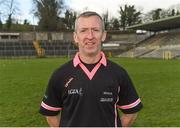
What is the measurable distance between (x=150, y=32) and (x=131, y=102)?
88057mm

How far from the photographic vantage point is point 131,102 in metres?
3.24

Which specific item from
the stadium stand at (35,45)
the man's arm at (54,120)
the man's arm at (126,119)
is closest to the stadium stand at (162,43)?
the stadium stand at (35,45)

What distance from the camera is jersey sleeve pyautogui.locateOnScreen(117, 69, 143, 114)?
3182 millimetres

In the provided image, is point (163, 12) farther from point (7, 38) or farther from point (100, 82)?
point (100, 82)

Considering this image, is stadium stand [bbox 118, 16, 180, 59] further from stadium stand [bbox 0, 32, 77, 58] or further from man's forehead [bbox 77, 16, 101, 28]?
man's forehead [bbox 77, 16, 101, 28]

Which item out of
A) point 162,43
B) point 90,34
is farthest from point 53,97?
point 162,43

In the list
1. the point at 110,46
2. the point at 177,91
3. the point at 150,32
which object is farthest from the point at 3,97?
the point at 150,32

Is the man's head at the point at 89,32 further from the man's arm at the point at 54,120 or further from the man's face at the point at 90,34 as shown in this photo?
the man's arm at the point at 54,120

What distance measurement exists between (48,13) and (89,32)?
95.1 metres

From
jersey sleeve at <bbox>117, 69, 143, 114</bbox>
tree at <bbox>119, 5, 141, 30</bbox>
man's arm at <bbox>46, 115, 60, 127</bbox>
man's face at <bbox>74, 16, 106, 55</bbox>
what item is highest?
tree at <bbox>119, 5, 141, 30</bbox>

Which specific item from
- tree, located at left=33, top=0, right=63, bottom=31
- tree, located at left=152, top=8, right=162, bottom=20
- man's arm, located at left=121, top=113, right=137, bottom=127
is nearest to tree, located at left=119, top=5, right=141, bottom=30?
tree, located at left=152, top=8, right=162, bottom=20

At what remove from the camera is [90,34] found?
3.04 m

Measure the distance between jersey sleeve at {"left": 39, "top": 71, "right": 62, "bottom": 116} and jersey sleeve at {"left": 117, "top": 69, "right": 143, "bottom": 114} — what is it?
0.53m

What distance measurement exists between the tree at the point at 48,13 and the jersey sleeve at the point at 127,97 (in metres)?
90.8
